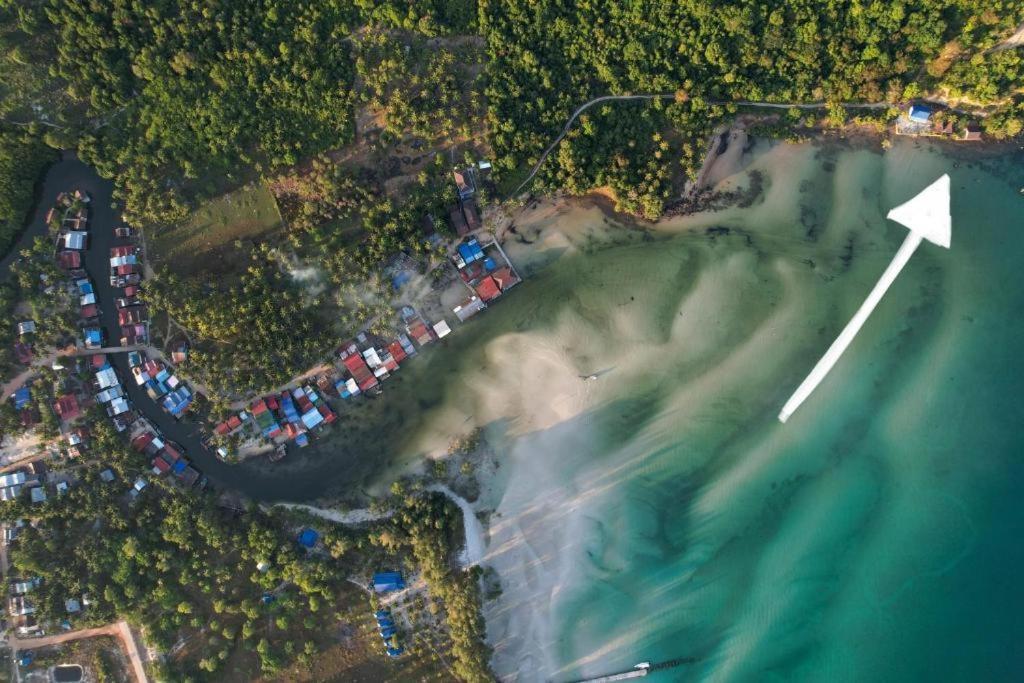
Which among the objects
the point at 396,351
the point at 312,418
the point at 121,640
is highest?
the point at 396,351

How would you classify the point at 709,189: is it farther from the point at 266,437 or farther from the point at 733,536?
the point at 266,437

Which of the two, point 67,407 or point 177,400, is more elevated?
point 67,407

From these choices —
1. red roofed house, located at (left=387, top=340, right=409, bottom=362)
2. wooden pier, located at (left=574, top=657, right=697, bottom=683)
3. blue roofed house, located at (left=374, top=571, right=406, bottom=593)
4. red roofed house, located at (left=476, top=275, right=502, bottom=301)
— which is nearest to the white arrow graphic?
wooden pier, located at (left=574, top=657, right=697, bottom=683)

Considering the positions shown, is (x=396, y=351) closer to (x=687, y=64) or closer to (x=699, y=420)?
(x=699, y=420)

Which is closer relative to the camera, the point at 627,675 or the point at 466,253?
the point at 627,675

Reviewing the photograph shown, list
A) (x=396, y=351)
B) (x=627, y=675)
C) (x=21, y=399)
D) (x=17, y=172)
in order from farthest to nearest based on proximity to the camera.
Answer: (x=396, y=351)
(x=627, y=675)
(x=17, y=172)
(x=21, y=399)

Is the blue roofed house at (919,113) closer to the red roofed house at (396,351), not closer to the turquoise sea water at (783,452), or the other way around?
the turquoise sea water at (783,452)

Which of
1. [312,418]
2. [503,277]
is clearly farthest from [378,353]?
[503,277]

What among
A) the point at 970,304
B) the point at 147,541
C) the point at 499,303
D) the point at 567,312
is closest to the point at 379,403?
the point at 499,303
